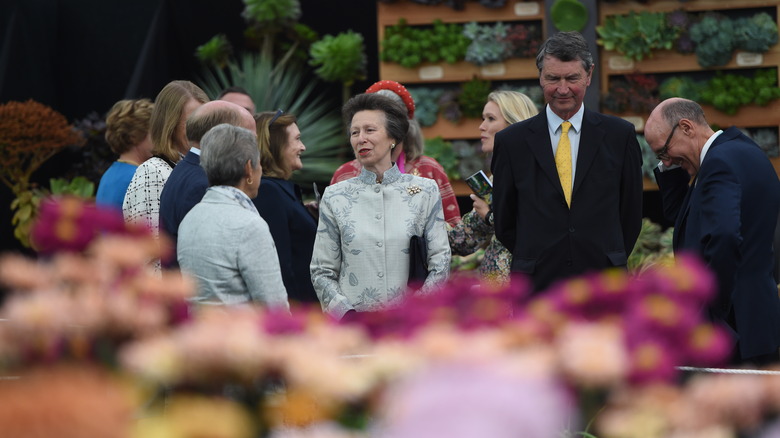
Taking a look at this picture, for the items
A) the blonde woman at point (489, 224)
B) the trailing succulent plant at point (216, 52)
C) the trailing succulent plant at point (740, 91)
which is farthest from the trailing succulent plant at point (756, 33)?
the trailing succulent plant at point (216, 52)

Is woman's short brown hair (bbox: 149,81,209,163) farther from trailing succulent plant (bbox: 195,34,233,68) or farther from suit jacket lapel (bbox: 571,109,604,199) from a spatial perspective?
trailing succulent plant (bbox: 195,34,233,68)

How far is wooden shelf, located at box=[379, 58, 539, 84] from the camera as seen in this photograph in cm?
570

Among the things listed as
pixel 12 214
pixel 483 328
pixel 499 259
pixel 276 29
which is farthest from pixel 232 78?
pixel 483 328

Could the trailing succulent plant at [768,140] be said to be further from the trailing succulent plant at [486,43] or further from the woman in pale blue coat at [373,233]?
the woman in pale blue coat at [373,233]

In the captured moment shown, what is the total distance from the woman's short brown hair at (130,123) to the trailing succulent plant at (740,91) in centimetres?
306

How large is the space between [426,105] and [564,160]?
2695 mm

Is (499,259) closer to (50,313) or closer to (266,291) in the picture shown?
(266,291)

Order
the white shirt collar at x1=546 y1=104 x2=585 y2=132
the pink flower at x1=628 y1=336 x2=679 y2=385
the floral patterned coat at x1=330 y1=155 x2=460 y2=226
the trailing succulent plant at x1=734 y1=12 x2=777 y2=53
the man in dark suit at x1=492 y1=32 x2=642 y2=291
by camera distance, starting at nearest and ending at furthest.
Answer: the pink flower at x1=628 y1=336 x2=679 y2=385 → the man in dark suit at x1=492 y1=32 x2=642 y2=291 → the white shirt collar at x1=546 y1=104 x2=585 y2=132 → the floral patterned coat at x1=330 y1=155 x2=460 y2=226 → the trailing succulent plant at x1=734 y1=12 x2=777 y2=53

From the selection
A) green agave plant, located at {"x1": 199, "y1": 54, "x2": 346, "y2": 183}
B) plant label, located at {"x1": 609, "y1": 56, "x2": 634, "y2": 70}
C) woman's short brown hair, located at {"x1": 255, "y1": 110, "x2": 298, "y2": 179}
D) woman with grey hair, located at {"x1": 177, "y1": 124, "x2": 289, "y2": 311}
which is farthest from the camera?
green agave plant, located at {"x1": 199, "y1": 54, "x2": 346, "y2": 183}

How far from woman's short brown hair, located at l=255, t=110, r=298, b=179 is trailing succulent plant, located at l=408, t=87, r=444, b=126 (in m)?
2.27

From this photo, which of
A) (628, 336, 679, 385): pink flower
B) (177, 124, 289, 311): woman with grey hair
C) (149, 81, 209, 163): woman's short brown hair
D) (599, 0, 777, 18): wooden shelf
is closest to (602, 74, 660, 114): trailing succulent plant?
(599, 0, 777, 18): wooden shelf

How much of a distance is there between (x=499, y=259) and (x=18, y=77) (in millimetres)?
4019

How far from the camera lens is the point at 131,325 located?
0.85 m

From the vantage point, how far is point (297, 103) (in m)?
6.00
